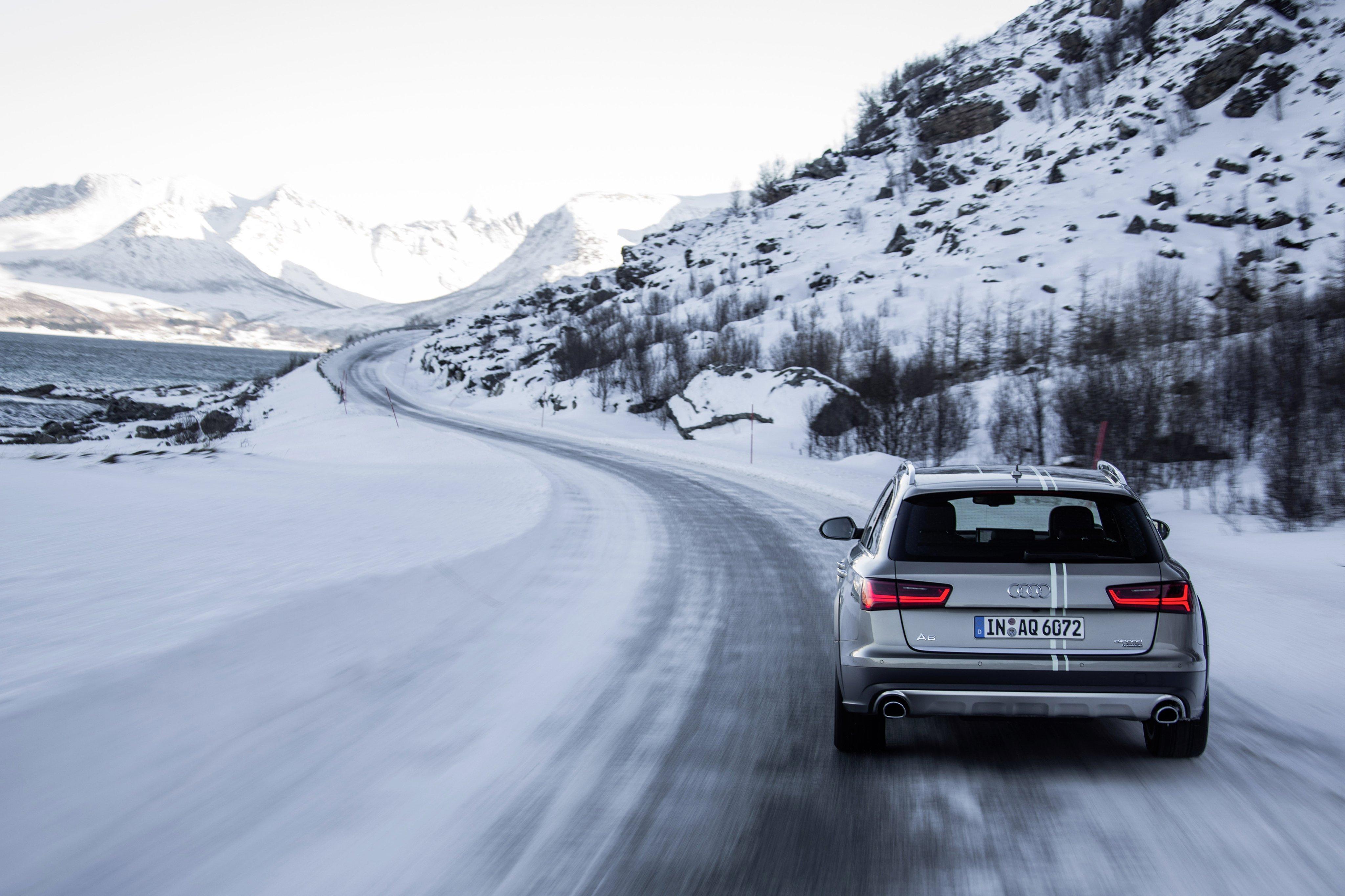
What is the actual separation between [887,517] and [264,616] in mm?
4792

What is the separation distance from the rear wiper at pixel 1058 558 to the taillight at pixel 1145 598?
0.45 ft

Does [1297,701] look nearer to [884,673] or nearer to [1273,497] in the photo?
[884,673]

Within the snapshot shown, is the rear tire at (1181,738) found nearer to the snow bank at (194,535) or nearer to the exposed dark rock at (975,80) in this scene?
the snow bank at (194,535)

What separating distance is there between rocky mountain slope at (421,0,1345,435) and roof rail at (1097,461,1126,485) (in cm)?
1599

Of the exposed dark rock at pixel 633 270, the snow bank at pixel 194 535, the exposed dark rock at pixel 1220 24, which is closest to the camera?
the snow bank at pixel 194 535

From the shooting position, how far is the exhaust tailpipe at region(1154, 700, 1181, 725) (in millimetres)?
3533

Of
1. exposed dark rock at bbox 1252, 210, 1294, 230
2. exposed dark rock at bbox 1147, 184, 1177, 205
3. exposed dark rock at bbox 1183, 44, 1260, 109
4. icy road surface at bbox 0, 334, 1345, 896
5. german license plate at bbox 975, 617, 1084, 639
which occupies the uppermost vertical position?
exposed dark rock at bbox 1183, 44, 1260, 109

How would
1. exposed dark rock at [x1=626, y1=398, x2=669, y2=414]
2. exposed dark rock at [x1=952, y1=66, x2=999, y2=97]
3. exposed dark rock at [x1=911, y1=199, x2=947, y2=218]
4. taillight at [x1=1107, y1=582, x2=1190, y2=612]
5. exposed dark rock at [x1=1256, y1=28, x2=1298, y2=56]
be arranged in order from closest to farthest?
taillight at [x1=1107, y1=582, x2=1190, y2=612]
exposed dark rock at [x1=1256, y1=28, x2=1298, y2=56]
exposed dark rock at [x1=626, y1=398, x2=669, y2=414]
exposed dark rock at [x1=911, y1=199, x2=947, y2=218]
exposed dark rock at [x1=952, y1=66, x2=999, y2=97]

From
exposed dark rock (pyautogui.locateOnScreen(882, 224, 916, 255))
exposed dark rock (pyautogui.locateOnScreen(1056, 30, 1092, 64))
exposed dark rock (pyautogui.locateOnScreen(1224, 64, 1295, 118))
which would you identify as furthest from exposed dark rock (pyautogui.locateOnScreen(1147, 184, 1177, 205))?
exposed dark rock (pyautogui.locateOnScreen(1056, 30, 1092, 64))

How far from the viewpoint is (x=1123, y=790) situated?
362 cm

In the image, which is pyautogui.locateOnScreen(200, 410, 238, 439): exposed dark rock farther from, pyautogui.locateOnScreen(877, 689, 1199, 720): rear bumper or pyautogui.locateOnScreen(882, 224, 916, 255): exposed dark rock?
pyautogui.locateOnScreen(877, 689, 1199, 720): rear bumper

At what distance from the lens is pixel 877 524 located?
4691mm

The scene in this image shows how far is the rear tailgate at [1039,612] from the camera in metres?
3.51

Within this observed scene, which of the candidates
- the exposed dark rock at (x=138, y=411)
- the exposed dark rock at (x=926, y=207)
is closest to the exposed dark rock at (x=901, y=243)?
the exposed dark rock at (x=926, y=207)
